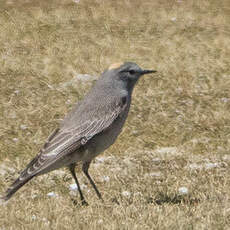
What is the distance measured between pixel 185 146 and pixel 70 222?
5.90 metres

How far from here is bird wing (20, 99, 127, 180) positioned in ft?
27.2

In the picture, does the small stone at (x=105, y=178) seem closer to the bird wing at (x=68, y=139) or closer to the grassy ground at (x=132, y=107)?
the grassy ground at (x=132, y=107)

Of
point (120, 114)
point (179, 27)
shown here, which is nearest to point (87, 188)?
point (120, 114)

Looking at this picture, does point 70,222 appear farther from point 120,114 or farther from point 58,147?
point 120,114

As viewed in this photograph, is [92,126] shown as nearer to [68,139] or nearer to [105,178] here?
[68,139]

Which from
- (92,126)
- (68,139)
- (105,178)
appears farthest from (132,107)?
(68,139)

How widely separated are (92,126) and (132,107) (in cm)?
622

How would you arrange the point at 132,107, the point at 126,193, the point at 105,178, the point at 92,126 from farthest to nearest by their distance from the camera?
1. the point at 132,107
2. the point at 105,178
3. the point at 126,193
4. the point at 92,126

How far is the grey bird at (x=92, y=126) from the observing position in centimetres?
842

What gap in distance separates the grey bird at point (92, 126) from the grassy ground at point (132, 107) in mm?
590

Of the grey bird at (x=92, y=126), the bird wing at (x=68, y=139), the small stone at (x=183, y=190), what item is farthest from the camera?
the small stone at (x=183, y=190)

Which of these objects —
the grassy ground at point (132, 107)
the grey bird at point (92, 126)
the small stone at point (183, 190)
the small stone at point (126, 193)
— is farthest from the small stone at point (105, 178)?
the small stone at point (183, 190)

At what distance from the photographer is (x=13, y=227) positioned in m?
7.21

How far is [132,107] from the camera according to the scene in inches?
583
